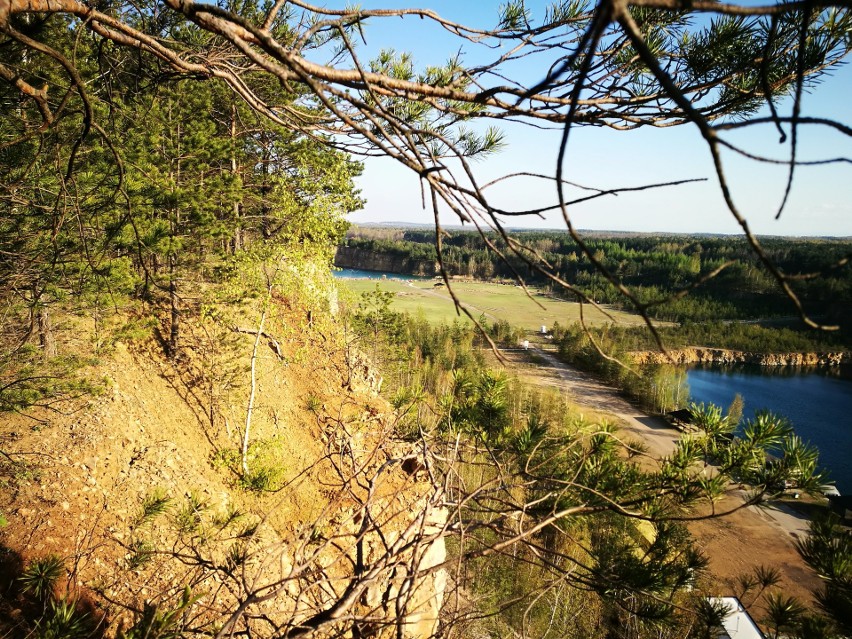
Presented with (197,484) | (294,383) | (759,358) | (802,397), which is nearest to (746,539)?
(294,383)

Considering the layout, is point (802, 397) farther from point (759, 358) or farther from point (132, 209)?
point (132, 209)

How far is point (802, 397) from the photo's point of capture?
3184 cm

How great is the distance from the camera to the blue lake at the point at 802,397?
23078 mm

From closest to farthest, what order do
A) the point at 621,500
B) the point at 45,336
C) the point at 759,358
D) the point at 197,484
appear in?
the point at 621,500 < the point at 45,336 < the point at 197,484 < the point at 759,358

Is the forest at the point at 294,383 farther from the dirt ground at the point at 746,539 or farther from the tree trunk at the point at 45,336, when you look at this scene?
the dirt ground at the point at 746,539

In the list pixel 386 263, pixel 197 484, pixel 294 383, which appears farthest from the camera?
pixel 386 263

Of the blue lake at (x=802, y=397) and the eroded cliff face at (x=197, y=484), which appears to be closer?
the eroded cliff face at (x=197, y=484)

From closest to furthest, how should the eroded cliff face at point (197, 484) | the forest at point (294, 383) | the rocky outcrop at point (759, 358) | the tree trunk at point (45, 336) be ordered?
the forest at point (294, 383), the eroded cliff face at point (197, 484), the tree trunk at point (45, 336), the rocky outcrop at point (759, 358)

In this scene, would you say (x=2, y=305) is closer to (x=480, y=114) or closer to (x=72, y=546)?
(x=72, y=546)

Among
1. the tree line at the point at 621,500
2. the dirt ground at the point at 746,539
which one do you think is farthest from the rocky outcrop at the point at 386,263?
the tree line at the point at 621,500

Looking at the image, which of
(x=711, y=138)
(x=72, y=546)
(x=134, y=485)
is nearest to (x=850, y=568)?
(x=711, y=138)

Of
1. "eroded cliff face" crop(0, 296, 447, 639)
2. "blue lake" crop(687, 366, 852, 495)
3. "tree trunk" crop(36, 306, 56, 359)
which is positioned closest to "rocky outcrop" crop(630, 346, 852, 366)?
"blue lake" crop(687, 366, 852, 495)

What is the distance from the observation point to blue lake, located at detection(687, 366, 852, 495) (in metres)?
23.1

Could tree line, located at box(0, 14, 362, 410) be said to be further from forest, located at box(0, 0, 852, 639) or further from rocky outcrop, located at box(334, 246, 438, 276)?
rocky outcrop, located at box(334, 246, 438, 276)
